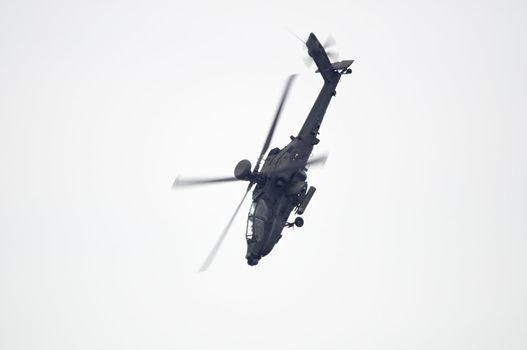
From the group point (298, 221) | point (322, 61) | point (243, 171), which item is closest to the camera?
point (243, 171)

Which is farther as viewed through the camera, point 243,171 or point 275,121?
point 275,121

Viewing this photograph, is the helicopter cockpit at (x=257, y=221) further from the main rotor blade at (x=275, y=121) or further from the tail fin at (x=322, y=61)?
the tail fin at (x=322, y=61)

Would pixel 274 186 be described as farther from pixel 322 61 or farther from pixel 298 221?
pixel 322 61

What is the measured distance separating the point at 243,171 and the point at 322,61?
10760mm

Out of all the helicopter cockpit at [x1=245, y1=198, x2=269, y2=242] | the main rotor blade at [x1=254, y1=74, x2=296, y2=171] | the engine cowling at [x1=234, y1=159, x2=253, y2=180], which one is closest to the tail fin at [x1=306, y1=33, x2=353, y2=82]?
the main rotor blade at [x1=254, y1=74, x2=296, y2=171]

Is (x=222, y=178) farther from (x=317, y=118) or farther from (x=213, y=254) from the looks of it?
(x=317, y=118)

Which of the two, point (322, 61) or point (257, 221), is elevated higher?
point (322, 61)

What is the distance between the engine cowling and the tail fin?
9421mm

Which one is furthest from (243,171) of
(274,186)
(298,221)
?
(298,221)

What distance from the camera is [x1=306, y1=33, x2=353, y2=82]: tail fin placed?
1900 inches

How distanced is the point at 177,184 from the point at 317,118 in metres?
11.5

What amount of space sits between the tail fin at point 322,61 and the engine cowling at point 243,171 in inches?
371

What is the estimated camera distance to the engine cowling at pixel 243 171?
141 ft

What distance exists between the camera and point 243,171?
141ft
